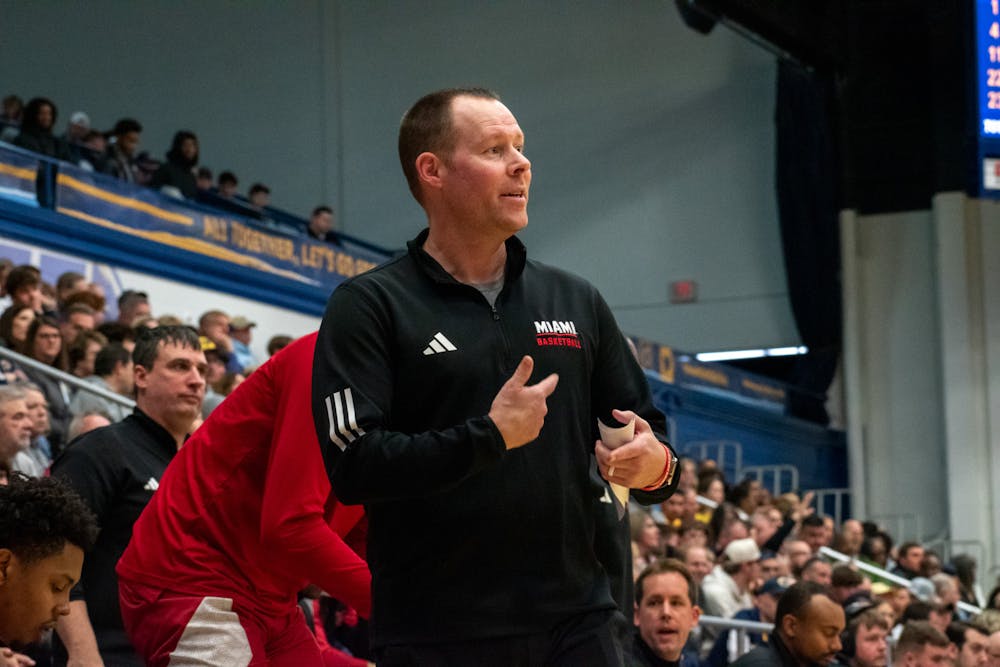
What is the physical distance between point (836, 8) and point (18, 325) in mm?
14128

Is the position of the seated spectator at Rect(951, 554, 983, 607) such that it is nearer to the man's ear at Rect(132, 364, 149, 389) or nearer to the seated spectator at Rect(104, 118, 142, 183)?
the seated spectator at Rect(104, 118, 142, 183)

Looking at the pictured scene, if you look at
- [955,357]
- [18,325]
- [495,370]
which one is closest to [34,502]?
[495,370]

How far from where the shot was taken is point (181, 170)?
15.7 m

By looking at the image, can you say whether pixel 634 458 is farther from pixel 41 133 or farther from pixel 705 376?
pixel 705 376

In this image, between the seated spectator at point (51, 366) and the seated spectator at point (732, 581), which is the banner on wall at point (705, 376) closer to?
the seated spectator at point (732, 581)

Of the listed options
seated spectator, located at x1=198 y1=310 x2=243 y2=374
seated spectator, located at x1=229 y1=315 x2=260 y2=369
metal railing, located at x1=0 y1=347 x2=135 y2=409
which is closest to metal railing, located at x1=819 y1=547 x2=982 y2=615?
seated spectator, located at x1=229 y1=315 x2=260 y2=369

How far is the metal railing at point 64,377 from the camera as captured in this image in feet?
25.0

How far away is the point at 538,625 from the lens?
8.18ft

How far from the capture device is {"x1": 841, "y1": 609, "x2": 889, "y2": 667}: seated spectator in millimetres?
7008

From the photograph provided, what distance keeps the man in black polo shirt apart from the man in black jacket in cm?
145

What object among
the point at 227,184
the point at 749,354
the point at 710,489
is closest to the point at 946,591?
the point at 710,489

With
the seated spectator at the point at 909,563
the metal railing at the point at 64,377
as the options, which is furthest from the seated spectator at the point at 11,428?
the seated spectator at the point at 909,563

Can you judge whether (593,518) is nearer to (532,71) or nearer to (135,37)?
(532,71)

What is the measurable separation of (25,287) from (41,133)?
5.43 metres
